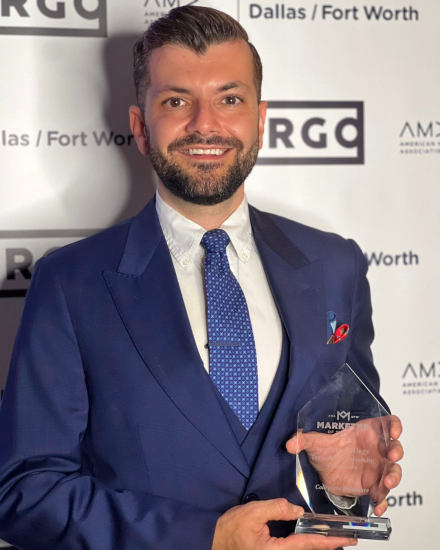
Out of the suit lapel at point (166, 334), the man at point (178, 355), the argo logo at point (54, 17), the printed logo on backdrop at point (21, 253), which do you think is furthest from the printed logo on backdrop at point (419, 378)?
the argo logo at point (54, 17)

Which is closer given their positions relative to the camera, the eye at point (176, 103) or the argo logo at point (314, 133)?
the eye at point (176, 103)

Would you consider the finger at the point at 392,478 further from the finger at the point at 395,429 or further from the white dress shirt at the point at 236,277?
the white dress shirt at the point at 236,277

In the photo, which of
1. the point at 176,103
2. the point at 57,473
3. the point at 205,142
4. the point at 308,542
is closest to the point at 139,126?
the point at 176,103

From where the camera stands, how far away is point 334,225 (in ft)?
7.80

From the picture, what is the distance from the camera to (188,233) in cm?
174

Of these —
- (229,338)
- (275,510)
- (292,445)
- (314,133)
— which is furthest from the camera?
(314,133)

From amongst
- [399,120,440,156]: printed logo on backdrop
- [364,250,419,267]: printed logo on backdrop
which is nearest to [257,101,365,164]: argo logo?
[399,120,440,156]: printed logo on backdrop

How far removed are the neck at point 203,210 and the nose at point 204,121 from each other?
0.59 ft

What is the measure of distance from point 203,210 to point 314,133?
0.76 meters

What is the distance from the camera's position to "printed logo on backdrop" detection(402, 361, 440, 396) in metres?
2.43

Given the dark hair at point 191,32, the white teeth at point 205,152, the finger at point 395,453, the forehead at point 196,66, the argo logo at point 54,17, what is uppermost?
the argo logo at point 54,17

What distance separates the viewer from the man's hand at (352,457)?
1.47m

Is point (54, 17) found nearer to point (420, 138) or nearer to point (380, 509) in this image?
point (420, 138)

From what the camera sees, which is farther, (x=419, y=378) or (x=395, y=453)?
(x=419, y=378)
